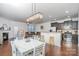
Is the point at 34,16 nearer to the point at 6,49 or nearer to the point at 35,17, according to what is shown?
the point at 35,17

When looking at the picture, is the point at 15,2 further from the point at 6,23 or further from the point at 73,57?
the point at 73,57

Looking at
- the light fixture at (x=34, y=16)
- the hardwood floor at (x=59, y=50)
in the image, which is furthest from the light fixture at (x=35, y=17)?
the hardwood floor at (x=59, y=50)

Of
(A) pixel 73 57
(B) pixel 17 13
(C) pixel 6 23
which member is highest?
(B) pixel 17 13

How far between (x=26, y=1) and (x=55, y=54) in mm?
1072

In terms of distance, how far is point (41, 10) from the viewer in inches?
73.0

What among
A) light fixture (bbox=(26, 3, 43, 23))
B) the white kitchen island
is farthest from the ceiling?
the white kitchen island

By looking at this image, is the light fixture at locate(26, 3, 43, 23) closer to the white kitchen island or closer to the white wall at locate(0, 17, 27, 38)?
the white wall at locate(0, 17, 27, 38)

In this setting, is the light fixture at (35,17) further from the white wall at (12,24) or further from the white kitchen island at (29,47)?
the white kitchen island at (29,47)

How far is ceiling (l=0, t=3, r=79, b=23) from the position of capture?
1.83 meters

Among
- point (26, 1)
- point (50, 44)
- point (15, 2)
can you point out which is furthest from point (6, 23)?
point (50, 44)

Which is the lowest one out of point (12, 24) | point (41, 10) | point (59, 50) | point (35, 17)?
point (59, 50)

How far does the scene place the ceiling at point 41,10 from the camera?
1.83m

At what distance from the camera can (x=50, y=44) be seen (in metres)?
1.87

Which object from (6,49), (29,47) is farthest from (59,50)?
(6,49)
